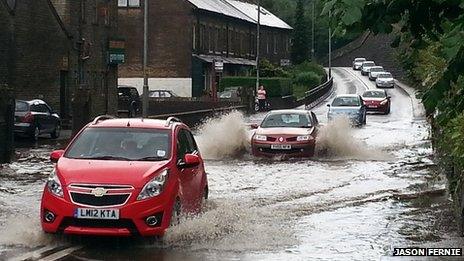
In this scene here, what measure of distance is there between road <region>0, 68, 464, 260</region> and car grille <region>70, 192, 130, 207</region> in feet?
1.95

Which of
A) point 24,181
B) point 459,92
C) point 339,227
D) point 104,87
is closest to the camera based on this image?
point 459,92

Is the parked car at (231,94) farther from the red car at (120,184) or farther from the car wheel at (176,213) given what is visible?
the car wheel at (176,213)

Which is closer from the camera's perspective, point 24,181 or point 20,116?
point 24,181

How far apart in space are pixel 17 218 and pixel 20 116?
67.9 ft

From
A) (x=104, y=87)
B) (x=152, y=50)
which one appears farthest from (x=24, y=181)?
(x=152, y=50)

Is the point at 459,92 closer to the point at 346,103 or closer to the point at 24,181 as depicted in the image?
the point at 24,181

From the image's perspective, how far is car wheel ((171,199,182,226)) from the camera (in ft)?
38.9

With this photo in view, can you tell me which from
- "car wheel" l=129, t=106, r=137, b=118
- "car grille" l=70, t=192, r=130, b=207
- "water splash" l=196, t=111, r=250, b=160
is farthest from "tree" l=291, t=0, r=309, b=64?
"car grille" l=70, t=192, r=130, b=207

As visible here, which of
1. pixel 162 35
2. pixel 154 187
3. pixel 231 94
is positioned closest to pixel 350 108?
pixel 231 94

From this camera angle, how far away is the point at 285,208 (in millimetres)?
16062

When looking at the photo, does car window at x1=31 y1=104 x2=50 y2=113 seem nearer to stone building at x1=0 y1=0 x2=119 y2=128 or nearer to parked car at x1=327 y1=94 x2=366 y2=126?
stone building at x1=0 y1=0 x2=119 y2=128

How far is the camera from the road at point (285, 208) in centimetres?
1148

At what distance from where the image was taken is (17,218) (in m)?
14.0

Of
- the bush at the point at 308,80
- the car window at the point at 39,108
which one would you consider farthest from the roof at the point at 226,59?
the car window at the point at 39,108
